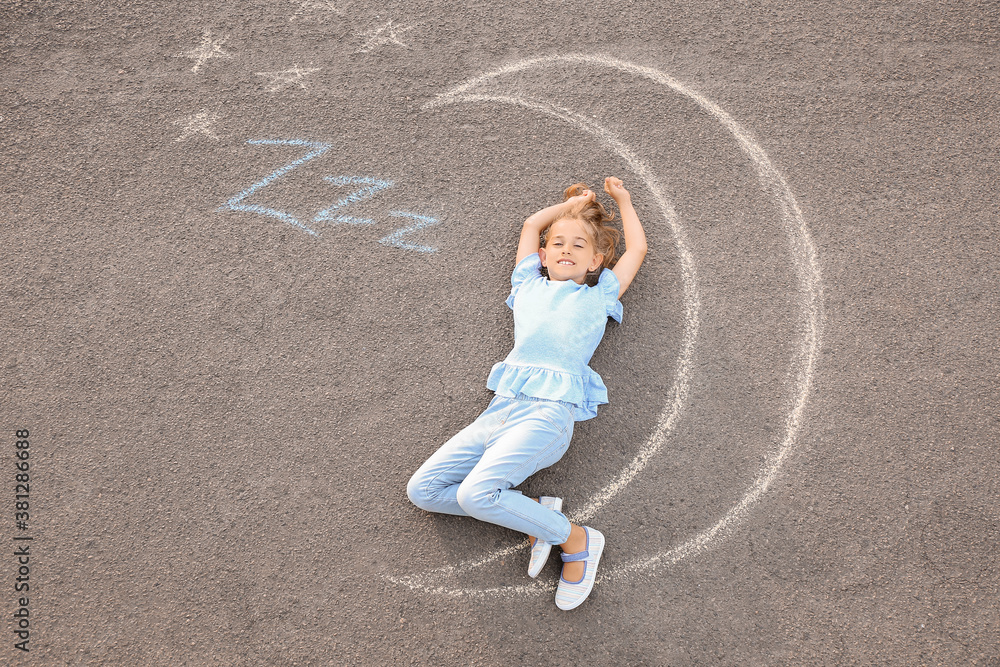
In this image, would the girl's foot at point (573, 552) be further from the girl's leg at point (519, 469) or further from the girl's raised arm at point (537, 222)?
the girl's raised arm at point (537, 222)

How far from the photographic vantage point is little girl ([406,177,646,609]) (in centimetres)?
260

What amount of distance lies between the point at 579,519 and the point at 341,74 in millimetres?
2566

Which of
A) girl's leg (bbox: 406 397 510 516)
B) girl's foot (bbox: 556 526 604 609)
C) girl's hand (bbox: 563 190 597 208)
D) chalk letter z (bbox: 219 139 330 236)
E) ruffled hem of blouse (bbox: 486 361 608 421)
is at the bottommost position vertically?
girl's foot (bbox: 556 526 604 609)

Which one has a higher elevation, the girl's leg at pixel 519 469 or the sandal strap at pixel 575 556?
the girl's leg at pixel 519 469

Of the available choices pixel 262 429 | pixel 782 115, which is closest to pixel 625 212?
pixel 782 115

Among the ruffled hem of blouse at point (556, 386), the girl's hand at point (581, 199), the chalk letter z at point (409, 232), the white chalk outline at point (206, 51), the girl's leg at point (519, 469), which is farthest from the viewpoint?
the white chalk outline at point (206, 51)

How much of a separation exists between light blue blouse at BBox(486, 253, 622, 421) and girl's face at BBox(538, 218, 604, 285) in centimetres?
5

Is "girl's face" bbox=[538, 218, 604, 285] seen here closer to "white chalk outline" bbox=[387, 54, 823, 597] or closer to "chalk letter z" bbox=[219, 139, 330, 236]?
"white chalk outline" bbox=[387, 54, 823, 597]

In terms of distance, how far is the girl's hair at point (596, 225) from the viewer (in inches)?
114

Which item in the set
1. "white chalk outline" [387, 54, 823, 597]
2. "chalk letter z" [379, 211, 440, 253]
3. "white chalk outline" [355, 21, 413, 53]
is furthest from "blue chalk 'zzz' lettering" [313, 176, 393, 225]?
"white chalk outline" [355, 21, 413, 53]

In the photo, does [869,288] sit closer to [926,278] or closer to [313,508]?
[926,278]

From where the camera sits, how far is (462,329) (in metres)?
2.99

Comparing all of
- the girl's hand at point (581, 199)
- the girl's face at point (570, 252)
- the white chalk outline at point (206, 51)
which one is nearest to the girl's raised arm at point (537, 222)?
the girl's hand at point (581, 199)

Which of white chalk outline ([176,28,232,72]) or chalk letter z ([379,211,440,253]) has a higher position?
white chalk outline ([176,28,232,72])
